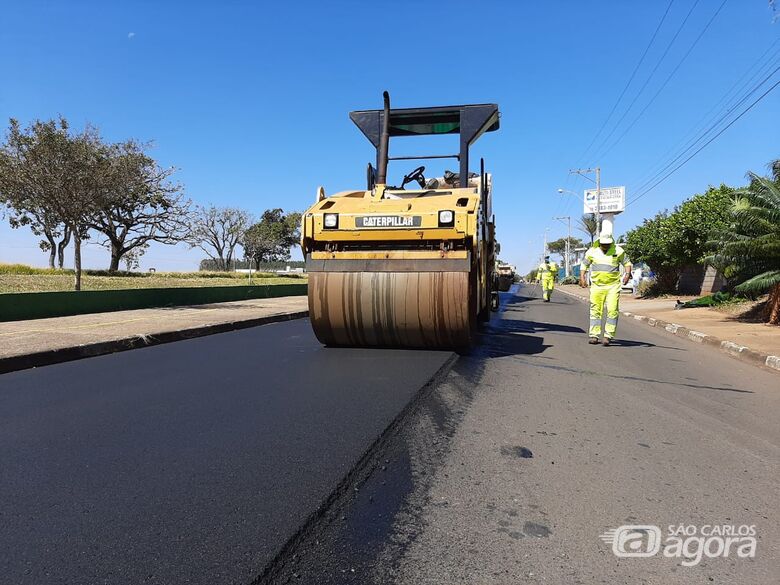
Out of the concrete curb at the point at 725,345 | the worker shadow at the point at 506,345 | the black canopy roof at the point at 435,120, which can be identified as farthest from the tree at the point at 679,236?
Answer: the black canopy roof at the point at 435,120

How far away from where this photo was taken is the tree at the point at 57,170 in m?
16.4

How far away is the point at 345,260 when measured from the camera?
7.02 meters

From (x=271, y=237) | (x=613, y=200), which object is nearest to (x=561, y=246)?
(x=613, y=200)

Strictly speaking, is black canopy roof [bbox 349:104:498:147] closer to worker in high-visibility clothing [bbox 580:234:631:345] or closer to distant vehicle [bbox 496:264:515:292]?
worker in high-visibility clothing [bbox 580:234:631:345]

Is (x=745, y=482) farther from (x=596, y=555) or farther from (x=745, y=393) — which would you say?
(x=745, y=393)

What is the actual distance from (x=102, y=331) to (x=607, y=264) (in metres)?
8.46

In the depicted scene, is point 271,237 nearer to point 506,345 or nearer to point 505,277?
point 505,277

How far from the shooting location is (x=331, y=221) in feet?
22.8

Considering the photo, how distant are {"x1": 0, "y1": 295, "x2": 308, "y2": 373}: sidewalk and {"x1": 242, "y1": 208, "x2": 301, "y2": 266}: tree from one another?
51938mm

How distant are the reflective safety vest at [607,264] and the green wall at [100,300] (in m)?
11.3

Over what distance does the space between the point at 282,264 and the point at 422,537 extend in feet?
232

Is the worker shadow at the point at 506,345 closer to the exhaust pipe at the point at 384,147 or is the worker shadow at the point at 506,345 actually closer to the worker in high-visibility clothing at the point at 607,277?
the worker in high-visibility clothing at the point at 607,277

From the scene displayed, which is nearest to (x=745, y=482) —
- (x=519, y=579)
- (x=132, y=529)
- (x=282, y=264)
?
(x=519, y=579)

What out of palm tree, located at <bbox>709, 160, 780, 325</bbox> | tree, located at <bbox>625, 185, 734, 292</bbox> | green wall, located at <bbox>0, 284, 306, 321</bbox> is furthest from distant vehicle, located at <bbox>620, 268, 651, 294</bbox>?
green wall, located at <bbox>0, 284, 306, 321</bbox>
